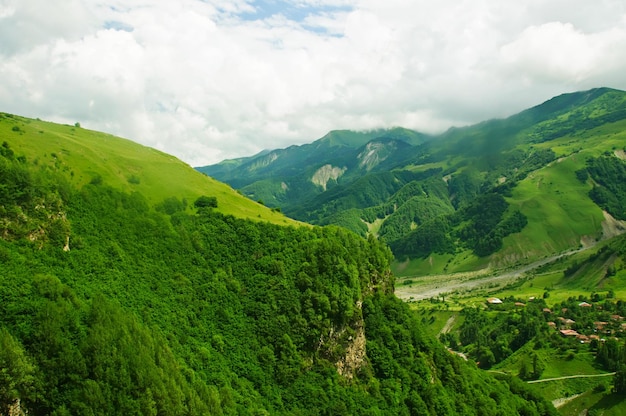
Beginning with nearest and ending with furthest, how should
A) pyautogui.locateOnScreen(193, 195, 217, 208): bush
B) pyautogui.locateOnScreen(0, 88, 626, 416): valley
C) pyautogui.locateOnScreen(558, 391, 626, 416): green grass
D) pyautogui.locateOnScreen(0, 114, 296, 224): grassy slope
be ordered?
pyautogui.locateOnScreen(0, 88, 626, 416): valley, pyautogui.locateOnScreen(0, 114, 296, 224): grassy slope, pyautogui.locateOnScreen(193, 195, 217, 208): bush, pyautogui.locateOnScreen(558, 391, 626, 416): green grass

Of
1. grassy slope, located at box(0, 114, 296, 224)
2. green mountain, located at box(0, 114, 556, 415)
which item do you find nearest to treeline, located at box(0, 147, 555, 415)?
green mountain, located at box(0, 114, 556, 415)

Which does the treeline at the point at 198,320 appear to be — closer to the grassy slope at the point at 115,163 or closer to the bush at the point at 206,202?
the bush at the point at 206,202

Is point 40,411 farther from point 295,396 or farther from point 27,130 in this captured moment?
point 27,130

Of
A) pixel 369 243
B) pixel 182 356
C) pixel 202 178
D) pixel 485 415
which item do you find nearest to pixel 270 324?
pixel 182 356

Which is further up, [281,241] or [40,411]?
[281,241]

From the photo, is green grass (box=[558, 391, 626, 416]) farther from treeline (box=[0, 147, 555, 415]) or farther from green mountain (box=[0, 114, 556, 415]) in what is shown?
treeline (box=[0, 147, 555, 415])

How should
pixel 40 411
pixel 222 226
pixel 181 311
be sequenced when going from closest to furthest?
pixel 40 411
pixel 181 311
pixel 222 226
